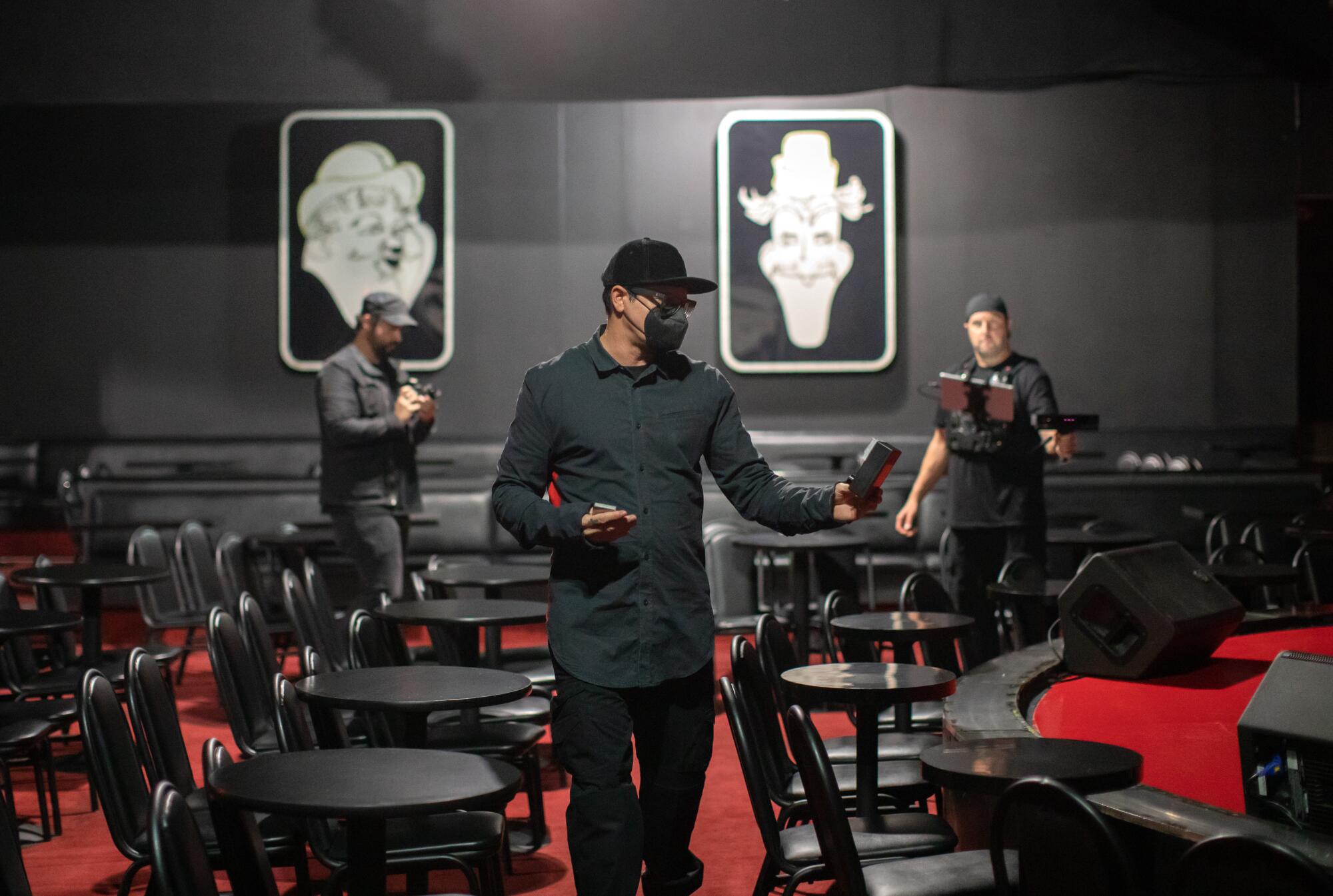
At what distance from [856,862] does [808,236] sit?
7.76 meters

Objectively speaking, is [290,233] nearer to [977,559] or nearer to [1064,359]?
[1064,359]

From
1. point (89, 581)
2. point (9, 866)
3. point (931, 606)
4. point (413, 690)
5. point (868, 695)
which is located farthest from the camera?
point (89, 581)

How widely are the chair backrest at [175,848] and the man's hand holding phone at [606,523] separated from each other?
95cm

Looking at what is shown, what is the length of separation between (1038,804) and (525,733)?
6.96 ft

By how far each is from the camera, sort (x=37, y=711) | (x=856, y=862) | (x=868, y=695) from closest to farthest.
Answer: (x=856, y=862)
(x=868, y=695)
(x=37, y=711)

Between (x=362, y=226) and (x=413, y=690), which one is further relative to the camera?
(x=362, y=226)

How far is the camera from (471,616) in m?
3.85

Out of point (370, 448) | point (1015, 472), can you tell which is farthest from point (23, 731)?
point (1015, 472)

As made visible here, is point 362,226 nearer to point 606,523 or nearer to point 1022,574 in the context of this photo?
point 1022,574

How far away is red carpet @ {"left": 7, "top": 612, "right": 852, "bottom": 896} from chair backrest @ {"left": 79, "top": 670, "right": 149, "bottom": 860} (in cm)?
47

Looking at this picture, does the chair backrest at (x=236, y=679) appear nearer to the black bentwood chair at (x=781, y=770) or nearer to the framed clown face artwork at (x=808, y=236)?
the black bentwood chair at (x=781, y=770)

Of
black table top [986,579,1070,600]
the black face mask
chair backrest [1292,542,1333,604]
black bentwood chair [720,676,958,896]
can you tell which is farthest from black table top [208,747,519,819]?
chair backrest [1292,542,1333,604]

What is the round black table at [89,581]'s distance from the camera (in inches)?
189

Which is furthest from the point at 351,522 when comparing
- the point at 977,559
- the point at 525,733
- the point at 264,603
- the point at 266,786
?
the point at 266,786
